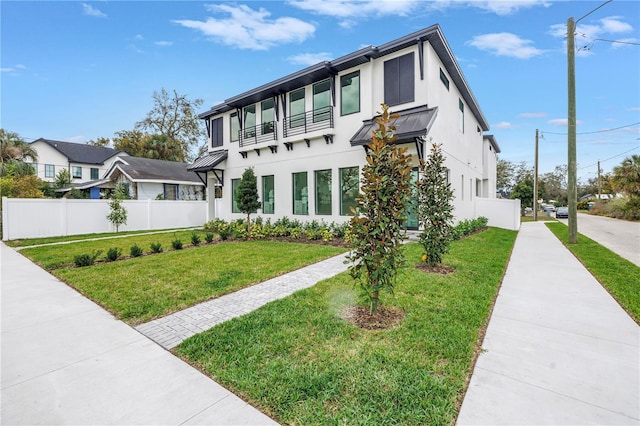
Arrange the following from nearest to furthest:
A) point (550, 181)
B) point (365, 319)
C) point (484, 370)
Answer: point (484, 370)
point (365, 319)
point (550, 181)

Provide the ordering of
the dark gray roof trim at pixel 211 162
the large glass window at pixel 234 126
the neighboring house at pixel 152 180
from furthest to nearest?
1. the neighboring house at pixel 152 180
2. the large glass window at pixel 234 126
3. the dark gray roof trim at pixel 211 162

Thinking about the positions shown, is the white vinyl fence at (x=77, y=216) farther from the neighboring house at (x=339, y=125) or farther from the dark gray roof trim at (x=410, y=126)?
the dark gray roof trim at (x=410, y=126)

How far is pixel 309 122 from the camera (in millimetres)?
13055

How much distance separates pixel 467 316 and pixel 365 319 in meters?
1.45

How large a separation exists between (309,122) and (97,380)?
39.3 ft

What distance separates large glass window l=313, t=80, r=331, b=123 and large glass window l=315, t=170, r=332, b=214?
96.1 inches

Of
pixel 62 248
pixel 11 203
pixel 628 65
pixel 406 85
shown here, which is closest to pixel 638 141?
pixel 628 65

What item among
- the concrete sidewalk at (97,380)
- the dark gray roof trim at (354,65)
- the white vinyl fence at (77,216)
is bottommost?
the concrete sidewalk at (97,380)

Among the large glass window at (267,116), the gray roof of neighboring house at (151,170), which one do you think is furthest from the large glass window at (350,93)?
the gray roof of neighboring house at (151,170)

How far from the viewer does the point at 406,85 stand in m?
10.7

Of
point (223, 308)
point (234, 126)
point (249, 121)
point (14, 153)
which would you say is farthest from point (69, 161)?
point (223, 308)

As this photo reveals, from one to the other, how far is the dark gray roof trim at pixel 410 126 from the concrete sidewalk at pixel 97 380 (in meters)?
8.46

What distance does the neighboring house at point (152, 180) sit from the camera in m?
21.8

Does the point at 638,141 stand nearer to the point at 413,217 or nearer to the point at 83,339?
the point at 413,217
